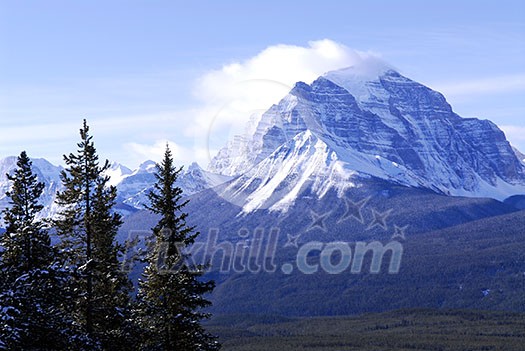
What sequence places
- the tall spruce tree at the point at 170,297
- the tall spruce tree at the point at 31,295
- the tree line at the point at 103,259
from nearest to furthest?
1. the tall spruce tree at the point at 31,295
2. the tree line at the point at 103,259
3. the tall spruce tree at the point at 170,297

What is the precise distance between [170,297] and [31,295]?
1316cm

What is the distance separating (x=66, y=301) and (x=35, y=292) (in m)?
2.74

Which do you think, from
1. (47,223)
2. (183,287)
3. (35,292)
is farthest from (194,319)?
(35,292)

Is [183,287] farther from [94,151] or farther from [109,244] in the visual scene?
[94,151]

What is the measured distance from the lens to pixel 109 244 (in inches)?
1890

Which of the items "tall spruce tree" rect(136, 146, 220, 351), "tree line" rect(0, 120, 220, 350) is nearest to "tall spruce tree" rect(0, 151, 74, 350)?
"tree line" rect(0, 120, 220, 350)

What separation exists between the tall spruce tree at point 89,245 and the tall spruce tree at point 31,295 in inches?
75.8

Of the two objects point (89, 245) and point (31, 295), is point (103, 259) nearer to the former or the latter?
point (89, 245)

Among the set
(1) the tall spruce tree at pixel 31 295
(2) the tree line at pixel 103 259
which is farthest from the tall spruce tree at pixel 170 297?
(1) the tall spruce tree at pixel 31 295

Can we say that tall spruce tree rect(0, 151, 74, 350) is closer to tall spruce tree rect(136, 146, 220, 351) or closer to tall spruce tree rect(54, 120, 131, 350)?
tall spruce tree rect(54, 120, 131, 350)

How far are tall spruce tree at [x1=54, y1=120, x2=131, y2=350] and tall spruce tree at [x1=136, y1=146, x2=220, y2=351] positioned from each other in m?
1.57

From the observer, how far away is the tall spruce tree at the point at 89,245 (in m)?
41.7

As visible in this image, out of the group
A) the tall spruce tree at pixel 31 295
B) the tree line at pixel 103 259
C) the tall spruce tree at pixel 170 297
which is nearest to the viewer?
the tall spruce tree at pixel 31 295

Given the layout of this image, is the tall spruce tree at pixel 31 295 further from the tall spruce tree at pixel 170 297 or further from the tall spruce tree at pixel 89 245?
the tall spruce tree at pixel 170 297
